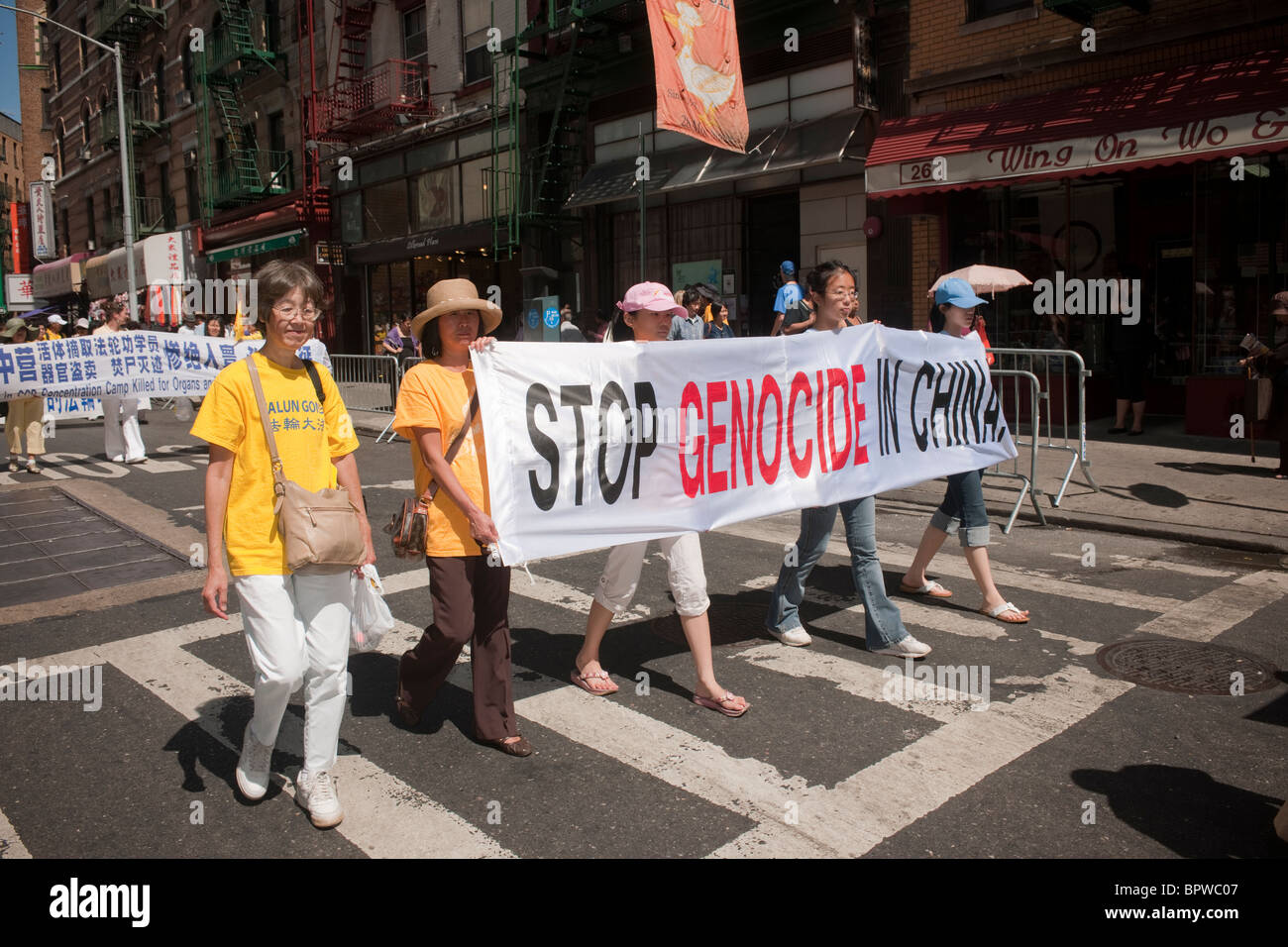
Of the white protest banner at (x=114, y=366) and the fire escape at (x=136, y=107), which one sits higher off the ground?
the fire escape at (x=136, y=107)

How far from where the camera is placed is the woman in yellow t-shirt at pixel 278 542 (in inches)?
135

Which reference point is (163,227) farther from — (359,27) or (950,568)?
(950,568)

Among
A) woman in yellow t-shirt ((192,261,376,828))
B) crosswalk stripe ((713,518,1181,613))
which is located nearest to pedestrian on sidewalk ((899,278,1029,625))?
crosswalk stripe ((713,518,1181,613))

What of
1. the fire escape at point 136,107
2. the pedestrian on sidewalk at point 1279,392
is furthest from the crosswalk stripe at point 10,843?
the fire escape at point 136,107

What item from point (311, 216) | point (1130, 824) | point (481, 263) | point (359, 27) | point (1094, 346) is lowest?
point (1130, 824)

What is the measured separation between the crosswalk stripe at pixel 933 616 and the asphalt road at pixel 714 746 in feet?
0.07

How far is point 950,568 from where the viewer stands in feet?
23.7

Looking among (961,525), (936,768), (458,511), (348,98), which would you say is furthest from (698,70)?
(348,98)

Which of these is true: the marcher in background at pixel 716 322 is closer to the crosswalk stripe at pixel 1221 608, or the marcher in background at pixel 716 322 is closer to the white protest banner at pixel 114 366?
the white protest banner at pixel 114 366

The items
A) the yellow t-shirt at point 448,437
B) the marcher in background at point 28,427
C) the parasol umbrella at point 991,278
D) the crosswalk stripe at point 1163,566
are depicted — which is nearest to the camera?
the yellow t-shirt at point 448,437

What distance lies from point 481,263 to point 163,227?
2048 cm

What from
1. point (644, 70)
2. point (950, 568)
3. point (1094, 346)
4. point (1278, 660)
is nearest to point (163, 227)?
point (644, 70)

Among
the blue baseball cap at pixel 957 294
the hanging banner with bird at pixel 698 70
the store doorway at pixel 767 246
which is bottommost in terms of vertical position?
the blue baseball cap at pixel 957 294

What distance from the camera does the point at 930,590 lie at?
644cm
